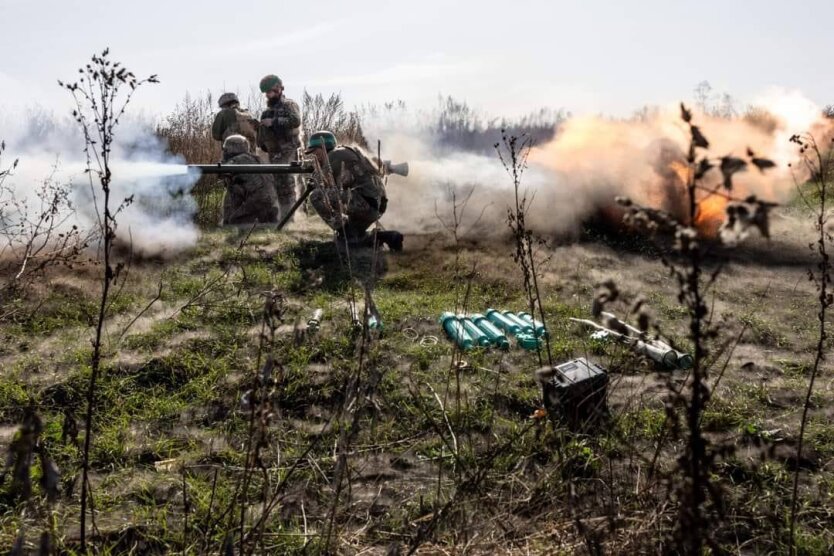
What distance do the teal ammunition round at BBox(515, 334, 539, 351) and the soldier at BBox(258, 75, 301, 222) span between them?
21.2 ft

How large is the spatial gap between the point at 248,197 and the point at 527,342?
20.3ft

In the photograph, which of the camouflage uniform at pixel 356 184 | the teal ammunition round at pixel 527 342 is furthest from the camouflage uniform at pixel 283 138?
the teal ammunition round at pixel 527 342

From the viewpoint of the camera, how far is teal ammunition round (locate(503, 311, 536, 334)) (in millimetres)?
5996

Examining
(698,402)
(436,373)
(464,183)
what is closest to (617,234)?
(464,183)

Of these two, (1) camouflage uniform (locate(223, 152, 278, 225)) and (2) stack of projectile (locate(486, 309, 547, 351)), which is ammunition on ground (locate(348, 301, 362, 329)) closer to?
(2) stack of projectile (locate(486, 309, 547, 351))

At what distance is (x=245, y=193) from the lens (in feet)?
35.0

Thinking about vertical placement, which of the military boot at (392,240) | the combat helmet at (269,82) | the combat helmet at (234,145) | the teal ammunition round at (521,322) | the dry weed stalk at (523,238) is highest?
the combat helmet at (269,82)

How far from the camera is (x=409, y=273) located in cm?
837

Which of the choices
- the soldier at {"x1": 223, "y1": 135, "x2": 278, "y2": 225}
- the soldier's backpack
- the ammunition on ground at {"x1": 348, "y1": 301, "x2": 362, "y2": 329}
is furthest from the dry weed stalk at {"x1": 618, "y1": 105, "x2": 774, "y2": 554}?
the soldier at {"x1": 223, "y1": 135, "x2": 278, "y2": 225}

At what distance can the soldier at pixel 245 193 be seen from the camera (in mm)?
10578

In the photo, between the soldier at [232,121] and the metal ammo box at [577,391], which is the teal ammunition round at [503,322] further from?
the soldier at [232,121]

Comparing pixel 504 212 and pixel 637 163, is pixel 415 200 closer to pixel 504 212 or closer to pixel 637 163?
pixel 504 212

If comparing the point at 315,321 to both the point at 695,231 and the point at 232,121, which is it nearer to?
the point at 695,231

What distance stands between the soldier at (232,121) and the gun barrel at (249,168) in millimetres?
2136
